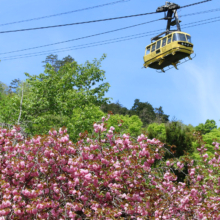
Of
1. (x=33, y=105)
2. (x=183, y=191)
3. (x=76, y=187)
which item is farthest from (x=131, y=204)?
(x=33, y=105)

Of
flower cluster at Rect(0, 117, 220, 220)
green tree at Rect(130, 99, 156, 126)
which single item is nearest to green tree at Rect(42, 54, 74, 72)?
green tree at Rect(130, 99, 156, 126)

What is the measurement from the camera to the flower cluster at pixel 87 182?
4.49 m

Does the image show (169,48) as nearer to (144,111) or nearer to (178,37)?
(178,37)

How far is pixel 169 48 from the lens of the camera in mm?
18547

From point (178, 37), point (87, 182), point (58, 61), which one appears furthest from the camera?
point (58, 61)

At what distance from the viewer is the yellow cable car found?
18.3 meters

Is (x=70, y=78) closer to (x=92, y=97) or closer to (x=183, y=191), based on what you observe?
(x=92, y=97)

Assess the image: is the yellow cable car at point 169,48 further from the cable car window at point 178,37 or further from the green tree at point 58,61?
the green tree at point 58,61

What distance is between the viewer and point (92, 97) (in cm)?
1970

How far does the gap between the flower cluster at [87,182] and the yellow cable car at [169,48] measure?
47.0ft

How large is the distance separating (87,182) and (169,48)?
1567 cm

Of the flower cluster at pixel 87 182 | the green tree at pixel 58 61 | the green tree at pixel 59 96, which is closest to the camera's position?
the flower cluster at pixel 87 182

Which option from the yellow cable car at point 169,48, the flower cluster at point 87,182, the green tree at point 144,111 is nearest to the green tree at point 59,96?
the yellow cable car at point 169,48

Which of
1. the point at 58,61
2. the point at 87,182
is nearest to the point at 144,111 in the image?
the point at 58,61
